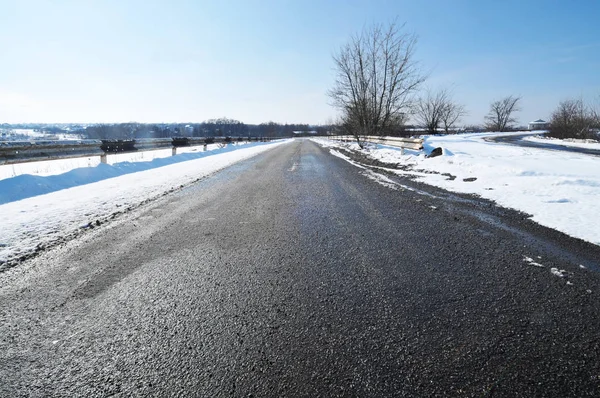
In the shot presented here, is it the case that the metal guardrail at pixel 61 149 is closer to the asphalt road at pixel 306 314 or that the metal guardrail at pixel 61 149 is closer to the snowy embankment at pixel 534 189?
the asphalt road at pixel 306 314

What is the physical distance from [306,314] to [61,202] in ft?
22.2

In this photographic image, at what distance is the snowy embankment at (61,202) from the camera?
432 cm

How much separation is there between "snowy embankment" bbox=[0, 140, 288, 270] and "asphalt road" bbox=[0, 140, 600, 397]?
0.61 metres

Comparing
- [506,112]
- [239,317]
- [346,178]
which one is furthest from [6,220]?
[506,112]

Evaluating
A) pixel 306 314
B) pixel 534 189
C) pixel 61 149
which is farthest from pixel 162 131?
pixel 306 314

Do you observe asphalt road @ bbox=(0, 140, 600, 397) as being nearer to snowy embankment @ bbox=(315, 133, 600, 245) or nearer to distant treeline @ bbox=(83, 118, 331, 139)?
snowy embankment @ bbox=(315, 133, 600, 245)

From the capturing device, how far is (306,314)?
2.35 m

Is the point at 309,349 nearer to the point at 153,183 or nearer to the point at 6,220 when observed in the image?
→ the point at 6,220

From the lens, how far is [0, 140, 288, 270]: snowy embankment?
14.2ft

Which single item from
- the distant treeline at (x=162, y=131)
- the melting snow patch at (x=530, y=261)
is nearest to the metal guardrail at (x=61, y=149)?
the melting snow patch at (x=530, y=261)

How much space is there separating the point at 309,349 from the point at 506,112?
320ft

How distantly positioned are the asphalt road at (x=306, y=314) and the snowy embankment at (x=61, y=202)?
610 millimetres

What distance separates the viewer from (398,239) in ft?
13.3

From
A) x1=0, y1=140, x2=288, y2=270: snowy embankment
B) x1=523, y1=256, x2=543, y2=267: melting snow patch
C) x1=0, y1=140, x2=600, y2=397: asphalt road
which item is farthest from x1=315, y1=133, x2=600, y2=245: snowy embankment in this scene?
x1=0, y1=140, x2=288, y2=270: snowy embankment
